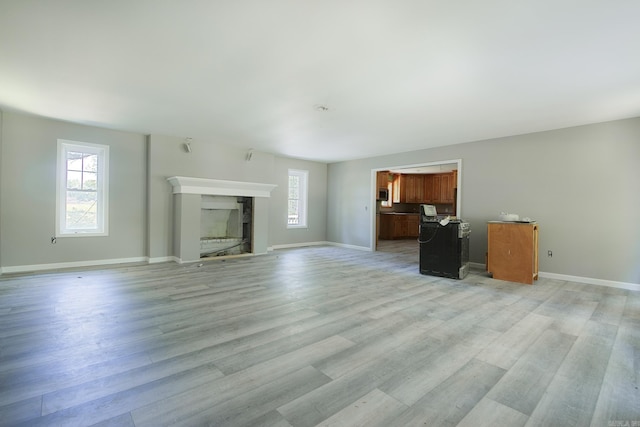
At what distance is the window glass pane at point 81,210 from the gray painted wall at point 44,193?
0.25 metres

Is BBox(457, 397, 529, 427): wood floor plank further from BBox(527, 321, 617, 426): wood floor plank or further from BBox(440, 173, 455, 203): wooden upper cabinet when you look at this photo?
BBox(440, 173, 455, 203): wooden upper cabinet

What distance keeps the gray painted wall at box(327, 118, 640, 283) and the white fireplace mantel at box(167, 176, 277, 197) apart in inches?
166

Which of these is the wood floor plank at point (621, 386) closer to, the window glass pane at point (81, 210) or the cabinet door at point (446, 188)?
the window glass pane at point (81, 210)

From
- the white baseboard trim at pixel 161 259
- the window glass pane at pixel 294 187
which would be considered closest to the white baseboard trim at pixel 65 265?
the white baseboard trim at pixel 161 259

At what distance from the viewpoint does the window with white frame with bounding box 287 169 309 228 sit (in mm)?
8578

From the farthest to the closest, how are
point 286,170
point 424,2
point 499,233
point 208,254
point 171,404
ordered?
point 286,170 → point 208,254 → point 499,233 → point 424,2 → point 171,404

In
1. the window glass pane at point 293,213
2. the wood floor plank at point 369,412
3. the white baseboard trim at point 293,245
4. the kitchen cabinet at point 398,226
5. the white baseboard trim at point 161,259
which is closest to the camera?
the wood floor plank at point 369,412

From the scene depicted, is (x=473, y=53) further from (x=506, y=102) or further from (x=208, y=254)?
(x=208, y=254)

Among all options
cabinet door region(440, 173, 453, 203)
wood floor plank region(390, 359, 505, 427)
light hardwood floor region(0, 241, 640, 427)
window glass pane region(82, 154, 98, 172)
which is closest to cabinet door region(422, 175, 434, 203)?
cabinet door region(440, 173, 453, 203)

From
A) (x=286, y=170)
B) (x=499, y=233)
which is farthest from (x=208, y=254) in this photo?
(x=499, y=233)

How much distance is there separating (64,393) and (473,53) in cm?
393

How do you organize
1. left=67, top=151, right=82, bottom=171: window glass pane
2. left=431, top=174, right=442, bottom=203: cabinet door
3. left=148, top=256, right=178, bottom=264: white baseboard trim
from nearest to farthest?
left=67, top=151, right=82, bottom=171: window glass pane, left=148, top=256, right=178, bottom=264: white baseboard trim, left=431, top=174, right=442, bottom=203: cabinet door

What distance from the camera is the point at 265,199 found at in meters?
7.15

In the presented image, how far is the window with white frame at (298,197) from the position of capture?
858 cm
